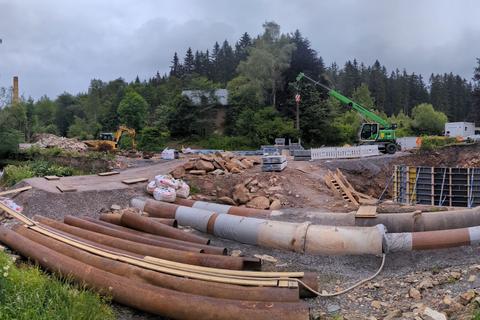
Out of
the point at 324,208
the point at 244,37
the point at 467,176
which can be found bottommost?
the point at 324,208

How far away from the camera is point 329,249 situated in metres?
8.78

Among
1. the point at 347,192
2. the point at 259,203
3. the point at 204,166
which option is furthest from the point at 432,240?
the point at 204,166

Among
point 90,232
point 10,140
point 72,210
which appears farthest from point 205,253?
point 10,140

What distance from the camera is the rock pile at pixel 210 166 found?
1809cm

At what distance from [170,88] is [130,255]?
261 feet

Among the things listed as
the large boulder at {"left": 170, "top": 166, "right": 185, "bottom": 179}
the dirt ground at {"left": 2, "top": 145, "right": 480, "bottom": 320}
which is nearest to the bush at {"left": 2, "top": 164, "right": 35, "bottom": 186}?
the dirt ground at {"left": 2, "top": 145, "right": 480, "bottom": 320}

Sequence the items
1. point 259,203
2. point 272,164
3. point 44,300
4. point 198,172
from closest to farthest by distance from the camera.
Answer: point 44,300
point 259,203
point 198,172
point 272,164

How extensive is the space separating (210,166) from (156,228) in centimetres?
961

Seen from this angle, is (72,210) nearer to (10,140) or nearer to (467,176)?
(467,176)

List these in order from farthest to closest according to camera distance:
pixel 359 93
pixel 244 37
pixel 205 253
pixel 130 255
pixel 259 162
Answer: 1. pixel 244 37
2. pixel 359 93
3. pixel 259 162
4. pixel 205 253
5. pixel 130 255

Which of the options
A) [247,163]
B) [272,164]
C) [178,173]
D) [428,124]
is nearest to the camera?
[178,173]

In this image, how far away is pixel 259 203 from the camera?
1622cm

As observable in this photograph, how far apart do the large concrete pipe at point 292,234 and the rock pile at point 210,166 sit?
691 centimetres

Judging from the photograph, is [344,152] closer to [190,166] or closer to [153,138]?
[190,166]
